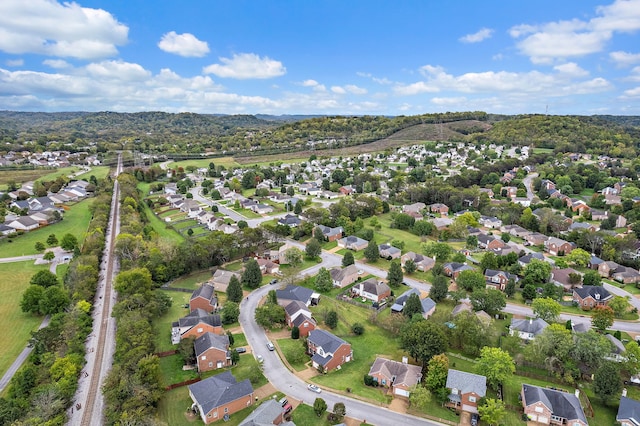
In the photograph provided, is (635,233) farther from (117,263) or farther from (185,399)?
(117,263)

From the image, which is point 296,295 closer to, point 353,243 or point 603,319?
point 353,243

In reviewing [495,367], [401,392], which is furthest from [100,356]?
[495,367]

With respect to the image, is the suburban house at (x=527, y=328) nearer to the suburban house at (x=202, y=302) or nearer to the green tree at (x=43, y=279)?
the suburban house at (x=202, y=302)

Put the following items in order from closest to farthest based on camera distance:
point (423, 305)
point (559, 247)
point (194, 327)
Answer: point (194, 327) < point (423, 305) < point (559, 247)

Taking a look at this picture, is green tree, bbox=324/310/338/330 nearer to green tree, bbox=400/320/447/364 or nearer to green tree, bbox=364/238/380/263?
green tree, bbox=400/320/447/364

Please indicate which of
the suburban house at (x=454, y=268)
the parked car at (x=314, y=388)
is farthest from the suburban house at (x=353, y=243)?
the parked car at (x=314, y=388)

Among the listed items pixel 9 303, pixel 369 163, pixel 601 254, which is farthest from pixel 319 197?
pixel 9 303
